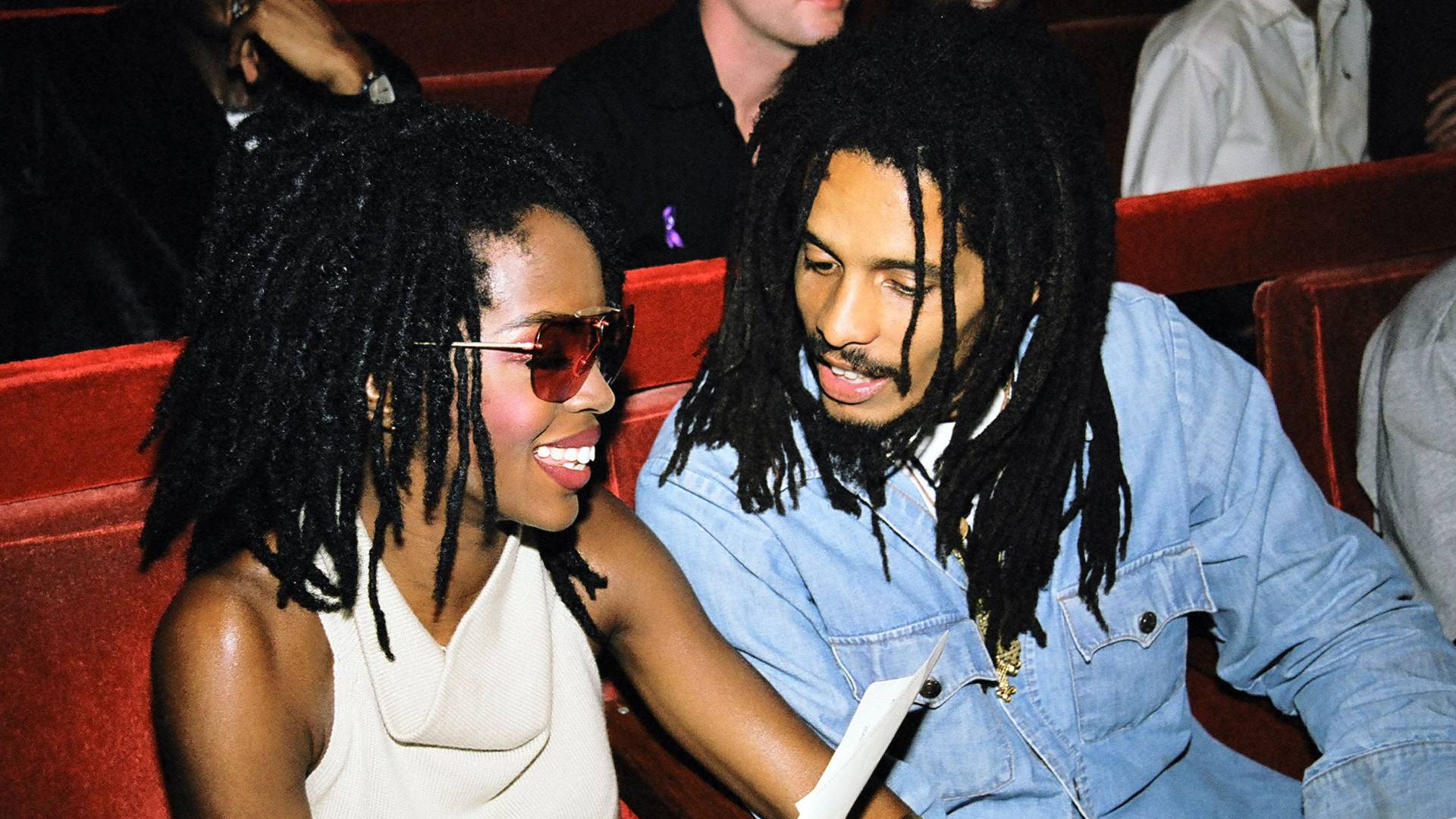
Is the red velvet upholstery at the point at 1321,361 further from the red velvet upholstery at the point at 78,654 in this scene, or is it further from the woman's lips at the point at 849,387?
the red velvet upholstery at the point at 78,654

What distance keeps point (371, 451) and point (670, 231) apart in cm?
138

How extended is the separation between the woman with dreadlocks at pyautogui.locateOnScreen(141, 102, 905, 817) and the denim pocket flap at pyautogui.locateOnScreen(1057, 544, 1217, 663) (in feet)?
2.51

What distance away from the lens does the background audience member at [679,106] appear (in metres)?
2.56

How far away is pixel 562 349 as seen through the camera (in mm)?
1312

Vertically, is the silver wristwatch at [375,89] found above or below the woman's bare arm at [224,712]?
above

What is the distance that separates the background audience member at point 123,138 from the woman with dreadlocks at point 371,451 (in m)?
0.88

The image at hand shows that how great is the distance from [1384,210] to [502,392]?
188cm

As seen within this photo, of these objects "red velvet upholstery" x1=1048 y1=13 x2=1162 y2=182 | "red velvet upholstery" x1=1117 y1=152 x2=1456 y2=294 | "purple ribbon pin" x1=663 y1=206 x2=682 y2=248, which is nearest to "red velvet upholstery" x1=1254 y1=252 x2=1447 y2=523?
"red velvet upholstery" x1=1117 y1=152 x2=1456 y2=294

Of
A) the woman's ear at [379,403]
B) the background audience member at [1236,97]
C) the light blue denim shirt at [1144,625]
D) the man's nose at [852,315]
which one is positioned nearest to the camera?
the woman's ear at [379,403]

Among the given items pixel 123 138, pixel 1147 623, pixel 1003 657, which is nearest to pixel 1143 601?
pixel 1147 623

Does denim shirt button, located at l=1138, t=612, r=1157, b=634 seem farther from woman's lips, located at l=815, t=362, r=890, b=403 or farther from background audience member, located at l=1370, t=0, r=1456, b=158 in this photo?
background audience member, located at l=1370, t=0, r=1456, b=158

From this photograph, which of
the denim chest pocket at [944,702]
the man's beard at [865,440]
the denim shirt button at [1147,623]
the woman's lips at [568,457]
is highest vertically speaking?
the woman's lips at [568,457]

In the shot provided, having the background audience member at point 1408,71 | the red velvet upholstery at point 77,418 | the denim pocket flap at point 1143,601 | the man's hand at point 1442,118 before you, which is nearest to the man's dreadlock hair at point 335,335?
the red velvet upholstery at point 77,418

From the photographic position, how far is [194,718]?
116cm
